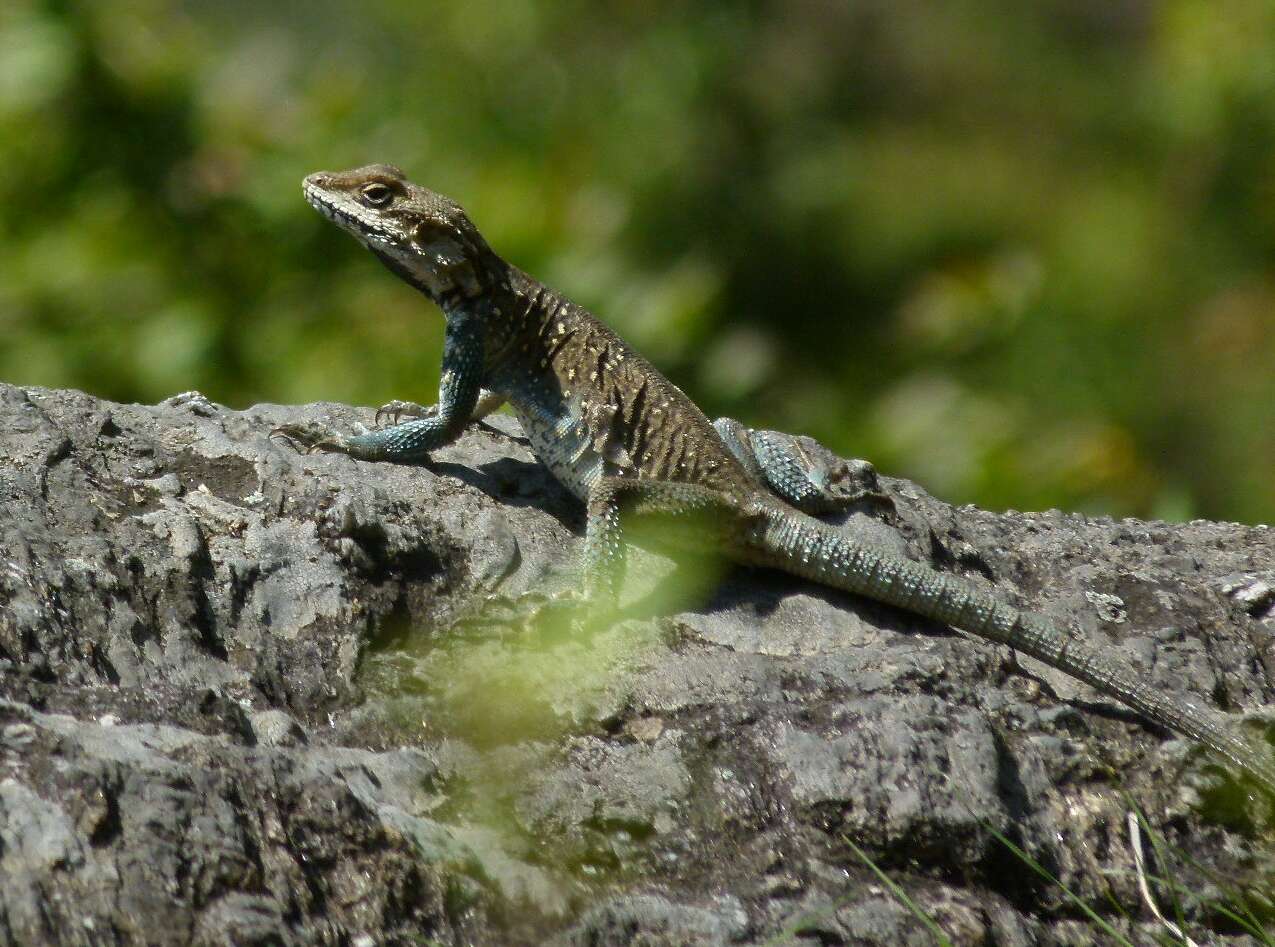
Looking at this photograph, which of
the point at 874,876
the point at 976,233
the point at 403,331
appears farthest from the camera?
the point at 976,233

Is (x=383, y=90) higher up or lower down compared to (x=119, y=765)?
higher up

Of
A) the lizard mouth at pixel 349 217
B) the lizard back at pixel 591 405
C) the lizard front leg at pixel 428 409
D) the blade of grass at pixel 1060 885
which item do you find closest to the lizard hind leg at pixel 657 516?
the lizard back at pixel 591 405

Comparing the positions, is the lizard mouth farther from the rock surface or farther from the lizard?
the rock surface

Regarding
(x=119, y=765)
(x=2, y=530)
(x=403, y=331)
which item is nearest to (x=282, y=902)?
(x=119, y=765)

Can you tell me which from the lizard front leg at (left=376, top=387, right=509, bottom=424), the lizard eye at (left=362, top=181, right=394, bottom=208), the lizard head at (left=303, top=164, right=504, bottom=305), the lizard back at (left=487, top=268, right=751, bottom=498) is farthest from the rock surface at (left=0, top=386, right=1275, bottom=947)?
the lizard eye at (left=362, top=181, right=394, bottom=208)

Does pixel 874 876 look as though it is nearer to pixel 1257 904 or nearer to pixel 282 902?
pixel 1257 904

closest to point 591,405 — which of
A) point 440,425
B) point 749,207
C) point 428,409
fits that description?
point 440,425
